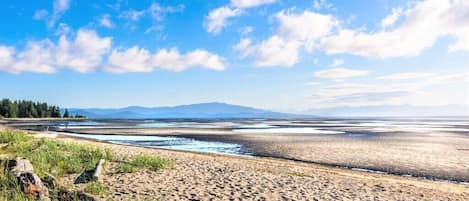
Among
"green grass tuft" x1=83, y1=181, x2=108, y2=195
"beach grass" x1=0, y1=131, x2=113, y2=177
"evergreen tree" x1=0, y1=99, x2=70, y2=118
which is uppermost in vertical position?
"evergreen tree" x1=0, y1=99, x2=70, y2=118

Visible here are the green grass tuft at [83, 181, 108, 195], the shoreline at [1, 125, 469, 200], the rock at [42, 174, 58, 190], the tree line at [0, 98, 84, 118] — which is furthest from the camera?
the tree line at [0, 98, 84, 118]

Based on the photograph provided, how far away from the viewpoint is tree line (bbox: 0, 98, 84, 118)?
5118 inches

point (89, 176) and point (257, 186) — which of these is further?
point (89, 176)

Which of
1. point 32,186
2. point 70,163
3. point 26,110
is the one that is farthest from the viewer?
point 26,110

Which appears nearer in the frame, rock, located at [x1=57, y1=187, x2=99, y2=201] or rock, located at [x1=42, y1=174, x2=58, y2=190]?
rock, located at [x1=57, y1=187, x2=99, y2=201]

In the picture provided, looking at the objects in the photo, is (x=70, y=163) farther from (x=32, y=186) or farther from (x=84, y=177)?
(x=32, y=186)

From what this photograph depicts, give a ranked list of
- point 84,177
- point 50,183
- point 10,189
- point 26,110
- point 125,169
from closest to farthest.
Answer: point 10,189
point 50,183
point 84,177
point 125,169
point 26,110

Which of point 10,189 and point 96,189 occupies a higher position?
point 10,189

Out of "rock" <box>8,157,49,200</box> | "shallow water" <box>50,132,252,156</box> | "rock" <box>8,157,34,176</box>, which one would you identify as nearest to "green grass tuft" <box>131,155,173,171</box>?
"rock" <box>8,157,34,176</box>

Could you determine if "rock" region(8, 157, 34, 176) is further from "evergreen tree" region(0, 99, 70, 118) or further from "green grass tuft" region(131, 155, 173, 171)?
"evergreen tree" region(0, 99, 70, 118)

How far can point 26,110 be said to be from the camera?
137125 mm

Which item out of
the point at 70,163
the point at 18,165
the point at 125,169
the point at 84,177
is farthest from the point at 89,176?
the point at 70,163

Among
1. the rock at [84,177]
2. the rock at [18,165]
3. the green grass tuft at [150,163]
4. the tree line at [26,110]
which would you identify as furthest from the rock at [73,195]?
the tree line at [26,110]

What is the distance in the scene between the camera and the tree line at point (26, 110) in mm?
130000
